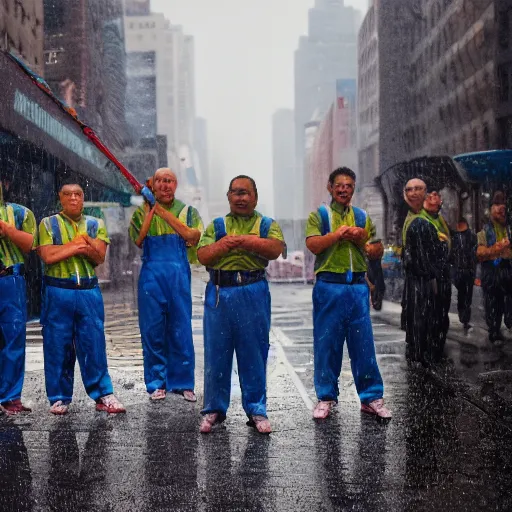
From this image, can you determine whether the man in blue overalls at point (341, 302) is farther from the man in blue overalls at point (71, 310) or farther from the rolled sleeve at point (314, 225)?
the man in blue overalls at point (71, 310)

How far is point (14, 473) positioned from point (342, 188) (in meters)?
2.72

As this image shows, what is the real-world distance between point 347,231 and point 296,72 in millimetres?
180138

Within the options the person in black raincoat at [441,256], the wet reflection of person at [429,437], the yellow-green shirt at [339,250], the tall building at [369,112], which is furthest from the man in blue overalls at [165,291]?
the tall building at [369,112]

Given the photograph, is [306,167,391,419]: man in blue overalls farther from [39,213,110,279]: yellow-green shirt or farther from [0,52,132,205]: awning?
[0,52,132,205]: awning

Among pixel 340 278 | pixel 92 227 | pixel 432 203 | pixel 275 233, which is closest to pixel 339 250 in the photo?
pixel 340 278

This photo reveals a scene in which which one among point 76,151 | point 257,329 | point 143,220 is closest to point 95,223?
point 143,220

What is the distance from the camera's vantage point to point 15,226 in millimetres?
5688

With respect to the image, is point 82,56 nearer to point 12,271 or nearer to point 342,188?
point 12,271

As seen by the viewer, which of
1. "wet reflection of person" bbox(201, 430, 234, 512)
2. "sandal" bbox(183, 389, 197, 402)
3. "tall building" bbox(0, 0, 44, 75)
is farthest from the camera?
"tall building" bbox(0, 0, 44, 75)

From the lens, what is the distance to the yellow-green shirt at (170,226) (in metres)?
6.11

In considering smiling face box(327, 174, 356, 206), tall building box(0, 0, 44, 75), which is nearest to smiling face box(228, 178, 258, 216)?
smiling face box(327, 174, 356, 206)

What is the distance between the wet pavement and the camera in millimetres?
3664

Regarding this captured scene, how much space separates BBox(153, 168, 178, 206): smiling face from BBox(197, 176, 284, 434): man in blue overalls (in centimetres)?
105

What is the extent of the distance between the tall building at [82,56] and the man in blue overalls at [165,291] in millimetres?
23164
